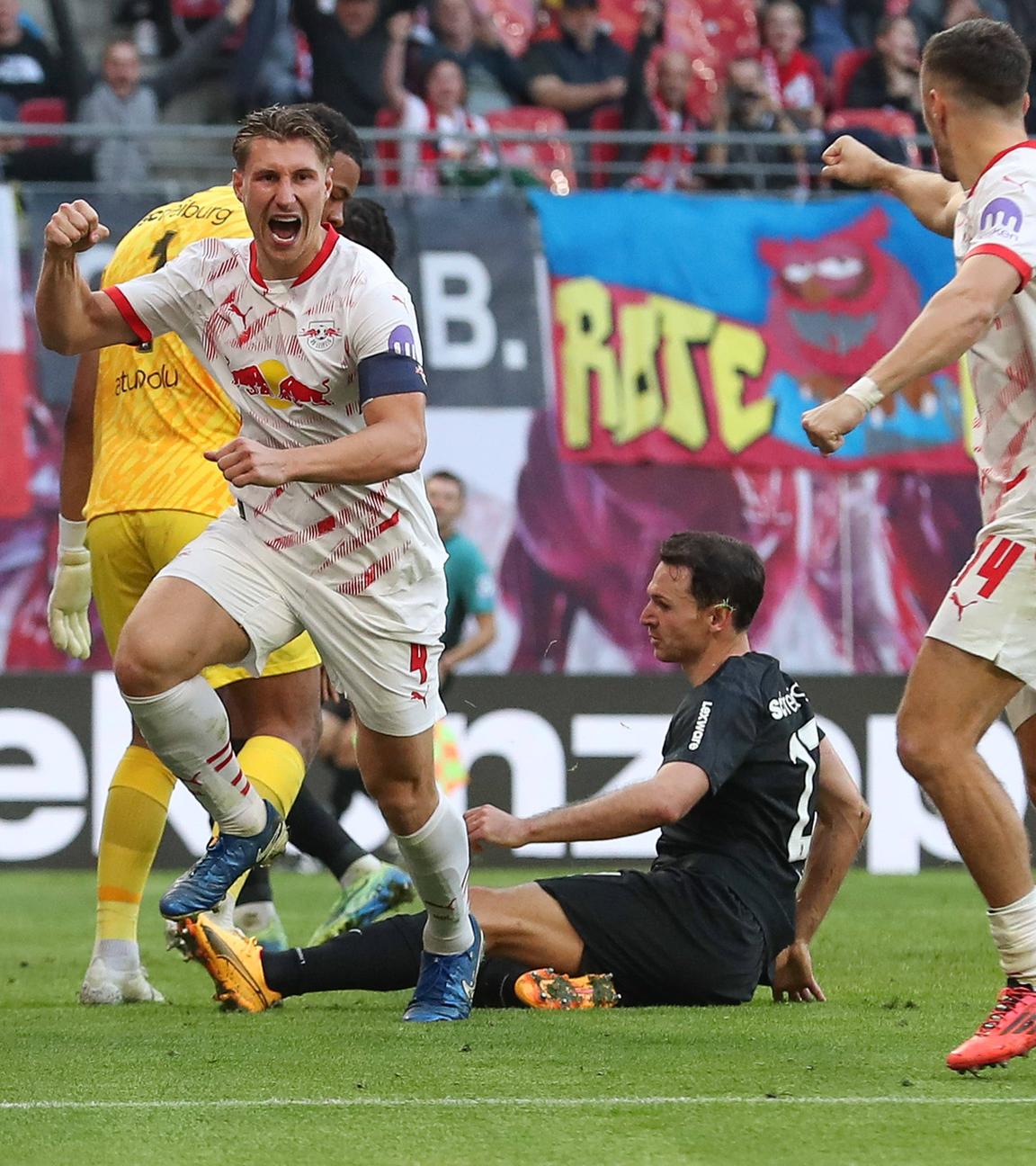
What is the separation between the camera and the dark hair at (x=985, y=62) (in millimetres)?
4578

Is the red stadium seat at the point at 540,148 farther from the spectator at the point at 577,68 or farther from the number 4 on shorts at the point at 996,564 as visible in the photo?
the number 4 on shorts at the point at 996,564

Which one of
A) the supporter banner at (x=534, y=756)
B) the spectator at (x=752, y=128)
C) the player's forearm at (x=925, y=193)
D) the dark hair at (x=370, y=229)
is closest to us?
the player's forearm at (x=925, y=193)

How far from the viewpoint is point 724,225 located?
14.3 meters

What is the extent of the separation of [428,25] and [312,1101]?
39.1 ft

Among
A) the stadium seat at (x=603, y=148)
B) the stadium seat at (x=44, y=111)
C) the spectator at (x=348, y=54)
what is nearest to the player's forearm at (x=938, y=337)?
the spectator at (x=348, y=54)

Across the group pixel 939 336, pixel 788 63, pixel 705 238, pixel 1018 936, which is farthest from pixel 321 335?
pixel 788 63

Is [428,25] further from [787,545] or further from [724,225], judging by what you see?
[787,545]

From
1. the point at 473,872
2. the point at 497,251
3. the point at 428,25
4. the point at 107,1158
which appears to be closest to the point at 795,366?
the point at 497,251

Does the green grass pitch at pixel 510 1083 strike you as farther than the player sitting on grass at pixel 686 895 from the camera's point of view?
No

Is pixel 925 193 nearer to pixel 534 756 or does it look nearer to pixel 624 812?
pixel 624 812

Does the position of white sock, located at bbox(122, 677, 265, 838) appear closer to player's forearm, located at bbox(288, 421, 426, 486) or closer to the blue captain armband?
player's forearm, located at bbox(288, 421, 426, 486)

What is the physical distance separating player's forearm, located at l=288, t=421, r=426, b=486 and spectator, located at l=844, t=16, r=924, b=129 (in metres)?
11.4

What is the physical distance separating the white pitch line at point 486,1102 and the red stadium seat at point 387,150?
35.0 feet

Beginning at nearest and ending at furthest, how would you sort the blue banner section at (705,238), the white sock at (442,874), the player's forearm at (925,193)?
1. the player's forearm at (925,193)
2. the white sock at (442,874)
3. the blue banner section at (705,238)
